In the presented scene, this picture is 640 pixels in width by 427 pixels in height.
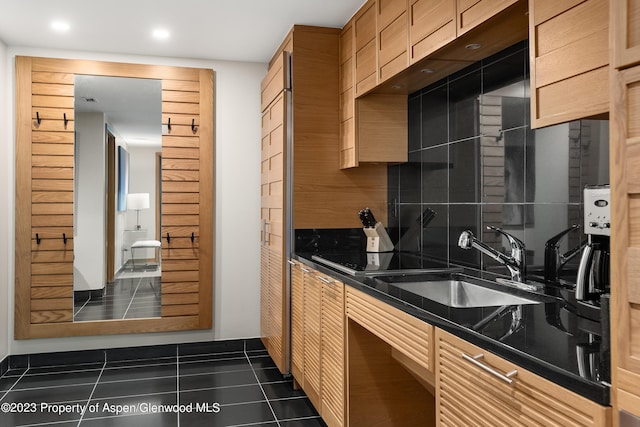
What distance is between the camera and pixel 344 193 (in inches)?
137

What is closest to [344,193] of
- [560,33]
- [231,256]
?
[231,256]

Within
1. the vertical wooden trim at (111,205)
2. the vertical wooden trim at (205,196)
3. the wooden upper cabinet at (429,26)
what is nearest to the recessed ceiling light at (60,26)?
the vertical wooden trim at (111,205)

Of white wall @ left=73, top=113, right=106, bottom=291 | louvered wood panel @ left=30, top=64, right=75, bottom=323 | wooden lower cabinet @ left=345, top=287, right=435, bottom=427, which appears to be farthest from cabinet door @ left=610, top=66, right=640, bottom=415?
louvered wood panel @ left=30, top=64, right=75, bottom=323

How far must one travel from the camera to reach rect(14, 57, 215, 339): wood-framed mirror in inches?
154

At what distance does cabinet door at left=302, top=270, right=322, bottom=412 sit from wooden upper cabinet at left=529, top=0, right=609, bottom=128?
5.18ft

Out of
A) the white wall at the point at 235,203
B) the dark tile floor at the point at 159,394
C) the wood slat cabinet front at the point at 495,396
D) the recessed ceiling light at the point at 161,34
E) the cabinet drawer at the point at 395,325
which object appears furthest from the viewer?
the white wall at the point at 235,203

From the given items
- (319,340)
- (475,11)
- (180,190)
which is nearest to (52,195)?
(180,190)

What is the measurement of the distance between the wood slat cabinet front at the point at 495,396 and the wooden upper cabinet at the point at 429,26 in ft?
4.04

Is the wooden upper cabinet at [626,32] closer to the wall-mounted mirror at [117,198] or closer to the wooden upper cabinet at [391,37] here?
the wooden upper cabinet at [391,37]

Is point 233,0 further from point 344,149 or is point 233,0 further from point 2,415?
point 2,415

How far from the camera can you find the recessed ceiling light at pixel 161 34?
3566 millimetres

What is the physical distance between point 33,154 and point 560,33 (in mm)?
3760

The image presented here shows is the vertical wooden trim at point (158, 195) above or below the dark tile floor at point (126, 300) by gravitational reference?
above

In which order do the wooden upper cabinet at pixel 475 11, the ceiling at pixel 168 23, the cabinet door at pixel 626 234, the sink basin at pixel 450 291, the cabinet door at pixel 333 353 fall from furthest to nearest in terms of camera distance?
the ceiling at pixel 168 23 < the cabinet door at pixel 333 353 < the sink basin at pixel 450 291 < the wooden upper cabinet at pixel 475 11 < the cabinet door at pixel 626 234
